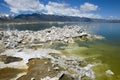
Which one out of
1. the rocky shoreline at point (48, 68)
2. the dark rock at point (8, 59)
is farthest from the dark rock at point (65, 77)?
the dark rock at point (8, 59)

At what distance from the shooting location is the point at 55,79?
2611 cm

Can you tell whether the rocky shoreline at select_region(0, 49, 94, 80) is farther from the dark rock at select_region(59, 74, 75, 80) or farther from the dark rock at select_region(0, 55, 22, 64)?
the dark rock at select_region(0, 55, 22, 64)

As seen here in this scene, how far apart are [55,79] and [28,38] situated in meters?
45.7

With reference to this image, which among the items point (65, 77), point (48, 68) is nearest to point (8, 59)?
point (48, 68)

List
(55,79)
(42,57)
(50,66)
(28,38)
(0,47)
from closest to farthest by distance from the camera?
(55,79), (50,66), (42,57), (0,47), (28,38)

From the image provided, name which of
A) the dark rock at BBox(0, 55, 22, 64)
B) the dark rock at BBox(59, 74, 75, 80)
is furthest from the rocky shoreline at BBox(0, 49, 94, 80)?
the dark rock at BBox(0, 55, 22, 64)

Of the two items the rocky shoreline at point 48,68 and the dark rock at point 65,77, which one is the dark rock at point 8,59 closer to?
the rocky shoreline at point 48,68

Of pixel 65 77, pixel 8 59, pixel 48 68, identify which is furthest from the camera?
pixel 8 59

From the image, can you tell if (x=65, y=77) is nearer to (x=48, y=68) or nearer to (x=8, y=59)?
(x=48, y=68)

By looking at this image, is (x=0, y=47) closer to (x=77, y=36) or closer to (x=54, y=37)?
(x=54, y=37)

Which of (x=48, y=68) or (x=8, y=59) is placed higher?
(x=48, y=68)

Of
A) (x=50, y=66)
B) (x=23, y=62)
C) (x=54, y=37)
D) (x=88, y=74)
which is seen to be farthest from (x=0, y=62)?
(x=54, y=37)

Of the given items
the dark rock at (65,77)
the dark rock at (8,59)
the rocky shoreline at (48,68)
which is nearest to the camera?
the dark rock at (65,77)

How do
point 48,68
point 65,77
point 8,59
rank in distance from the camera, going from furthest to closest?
point 8,59 → point 48,68 → point 65,77
